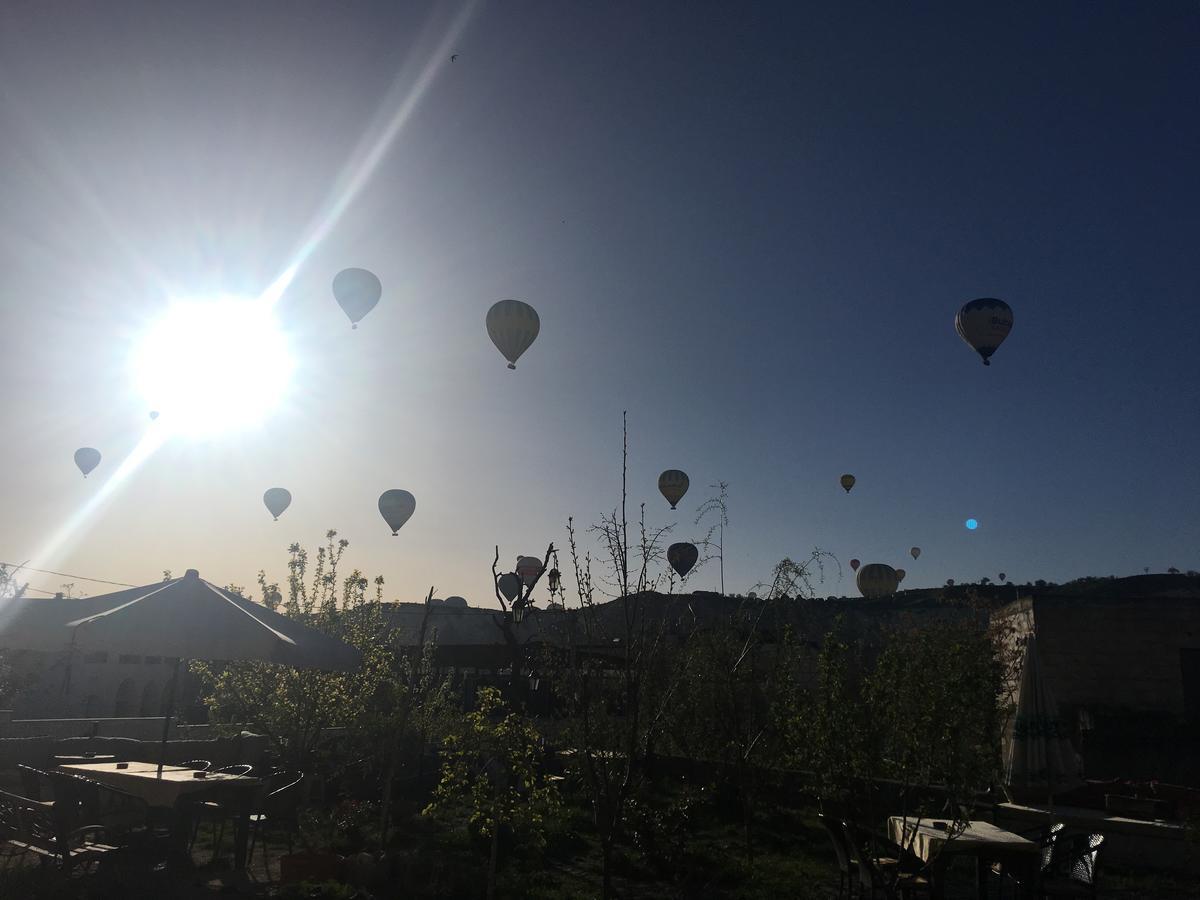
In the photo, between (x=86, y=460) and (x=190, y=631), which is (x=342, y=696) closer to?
(x=190, y=631)

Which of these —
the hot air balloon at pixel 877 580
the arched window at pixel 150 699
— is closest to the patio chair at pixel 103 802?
the hot air balloon at pixel 877 580

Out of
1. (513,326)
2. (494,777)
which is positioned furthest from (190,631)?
(513,326)

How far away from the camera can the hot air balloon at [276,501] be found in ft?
75.6

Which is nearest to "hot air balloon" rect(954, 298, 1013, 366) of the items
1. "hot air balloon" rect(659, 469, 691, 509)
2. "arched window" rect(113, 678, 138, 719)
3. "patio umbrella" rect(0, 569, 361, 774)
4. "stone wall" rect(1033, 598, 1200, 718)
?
"stone wall" rect(1033, 598, 1200, 718)

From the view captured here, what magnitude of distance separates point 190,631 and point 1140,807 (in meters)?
11.2

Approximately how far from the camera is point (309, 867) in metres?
7.06

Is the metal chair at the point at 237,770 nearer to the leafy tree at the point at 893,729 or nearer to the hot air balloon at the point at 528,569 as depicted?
the leafy tree at the point at 893,729

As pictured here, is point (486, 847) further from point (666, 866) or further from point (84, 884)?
point (84, 884)

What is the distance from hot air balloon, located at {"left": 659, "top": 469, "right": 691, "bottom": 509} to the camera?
2286 cm

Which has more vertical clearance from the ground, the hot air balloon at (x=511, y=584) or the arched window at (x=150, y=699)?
the hot air balloon at (x=511, y=584)

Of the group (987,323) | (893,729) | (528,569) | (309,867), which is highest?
(987,323)

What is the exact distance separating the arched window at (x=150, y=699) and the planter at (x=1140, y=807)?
113 feet

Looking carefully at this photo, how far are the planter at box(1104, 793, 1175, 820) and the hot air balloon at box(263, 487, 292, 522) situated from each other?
21.0m

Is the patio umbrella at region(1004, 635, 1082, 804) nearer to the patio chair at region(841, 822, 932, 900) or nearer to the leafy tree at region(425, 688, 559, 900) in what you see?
the patio chair at region(841, 822, 932, 900)
